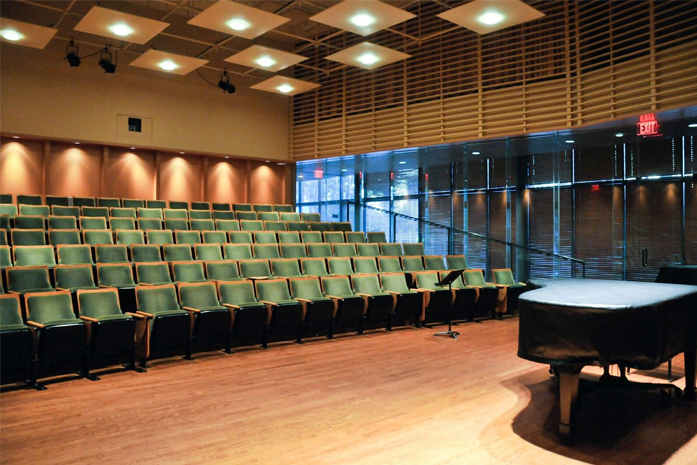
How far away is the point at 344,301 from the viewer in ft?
15.0

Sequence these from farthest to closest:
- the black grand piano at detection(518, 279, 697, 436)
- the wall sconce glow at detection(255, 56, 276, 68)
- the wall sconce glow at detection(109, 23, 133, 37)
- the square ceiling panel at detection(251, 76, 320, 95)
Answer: the square ceiling panel at detection(251, 76, 320, 95) < the wall sconce glow at detection(255, 56, 276, 68) < the wall sconce glow at detection(109, 23, 133, 37) < the black grand piano at detection(518, 279, 697, 436)

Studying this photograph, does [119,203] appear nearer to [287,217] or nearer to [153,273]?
[287,217]

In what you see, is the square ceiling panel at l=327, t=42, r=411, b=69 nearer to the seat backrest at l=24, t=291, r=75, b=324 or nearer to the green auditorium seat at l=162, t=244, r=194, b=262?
the green auditorium seat at l=162, t=244, r=194, b=262

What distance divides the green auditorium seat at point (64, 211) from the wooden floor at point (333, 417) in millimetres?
2868

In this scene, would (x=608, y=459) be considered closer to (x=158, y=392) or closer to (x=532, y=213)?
(x=158, y=392)

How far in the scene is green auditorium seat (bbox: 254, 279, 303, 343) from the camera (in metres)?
4.21

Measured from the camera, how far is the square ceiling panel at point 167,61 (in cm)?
634

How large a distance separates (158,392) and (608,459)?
2.21m

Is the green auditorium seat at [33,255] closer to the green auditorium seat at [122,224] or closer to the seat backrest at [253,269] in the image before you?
the green auditorium seat at [122,224]

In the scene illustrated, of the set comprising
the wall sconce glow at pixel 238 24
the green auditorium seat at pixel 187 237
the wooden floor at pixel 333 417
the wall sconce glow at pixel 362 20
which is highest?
the wall sconce glow at pixel 238 24

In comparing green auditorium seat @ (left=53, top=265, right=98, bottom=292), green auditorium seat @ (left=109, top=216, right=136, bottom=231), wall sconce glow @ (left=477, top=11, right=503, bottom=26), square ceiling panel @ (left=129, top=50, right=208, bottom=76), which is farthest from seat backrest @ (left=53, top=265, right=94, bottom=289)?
wall sconce glow @ (left=477, top=11, right=503, bottom=26)

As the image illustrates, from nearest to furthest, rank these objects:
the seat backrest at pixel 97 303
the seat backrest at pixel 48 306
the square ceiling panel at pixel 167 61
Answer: the seat backrest at pixel 48 306, the seat backrest at pixel 97 303, the square ceiling panel at pixel 167 61

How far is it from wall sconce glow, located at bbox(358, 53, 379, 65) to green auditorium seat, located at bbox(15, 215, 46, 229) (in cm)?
371

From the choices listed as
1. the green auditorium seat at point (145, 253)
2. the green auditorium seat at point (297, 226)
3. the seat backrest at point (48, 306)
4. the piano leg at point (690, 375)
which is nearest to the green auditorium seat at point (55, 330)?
the seat backrest at point (48, 306)
